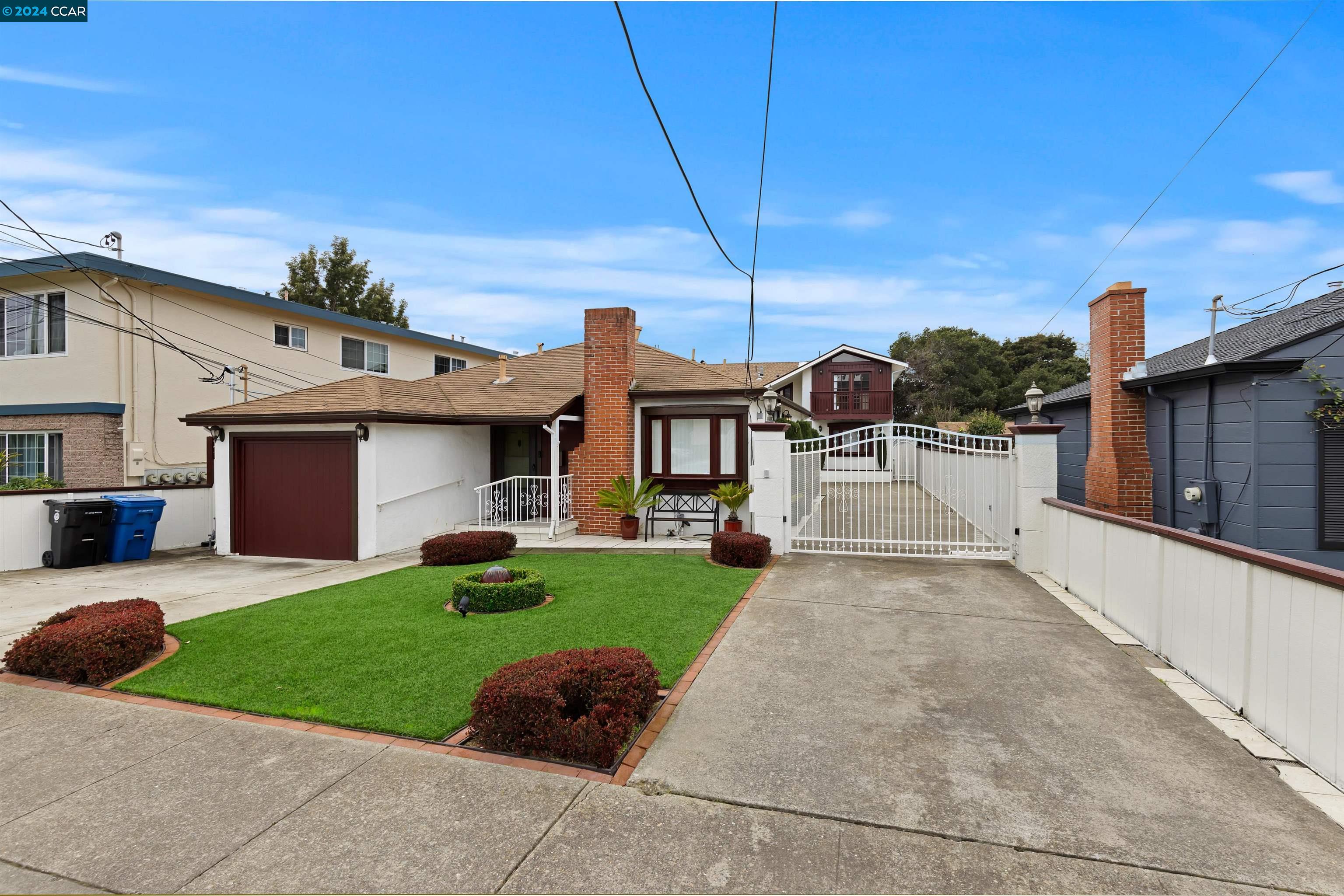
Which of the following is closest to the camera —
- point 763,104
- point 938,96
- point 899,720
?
point 899,720

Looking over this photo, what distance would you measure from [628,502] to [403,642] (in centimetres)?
629

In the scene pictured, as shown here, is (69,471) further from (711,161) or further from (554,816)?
(554,816)

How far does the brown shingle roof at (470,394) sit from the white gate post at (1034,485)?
4898 millimetres

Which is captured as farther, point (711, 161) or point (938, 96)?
point (938, 96)

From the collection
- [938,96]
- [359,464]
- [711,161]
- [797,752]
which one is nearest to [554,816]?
[797,752]

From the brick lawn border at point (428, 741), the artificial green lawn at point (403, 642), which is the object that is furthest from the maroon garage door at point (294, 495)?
the brick lawn border at point (428, 741)

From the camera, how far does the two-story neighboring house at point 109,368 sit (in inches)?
555

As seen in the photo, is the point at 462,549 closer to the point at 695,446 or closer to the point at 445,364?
the point at 695,446

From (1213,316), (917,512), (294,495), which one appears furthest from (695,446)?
(1213,316)

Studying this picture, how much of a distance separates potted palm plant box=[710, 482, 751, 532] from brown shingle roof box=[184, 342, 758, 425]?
→ 188cm

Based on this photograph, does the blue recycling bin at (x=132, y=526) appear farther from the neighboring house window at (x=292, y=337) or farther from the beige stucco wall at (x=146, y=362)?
the neighboring house window at (x=292, y=337)

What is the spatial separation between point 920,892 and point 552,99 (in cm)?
1001

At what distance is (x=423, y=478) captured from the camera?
477 inches

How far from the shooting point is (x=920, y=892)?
2.55 metres
